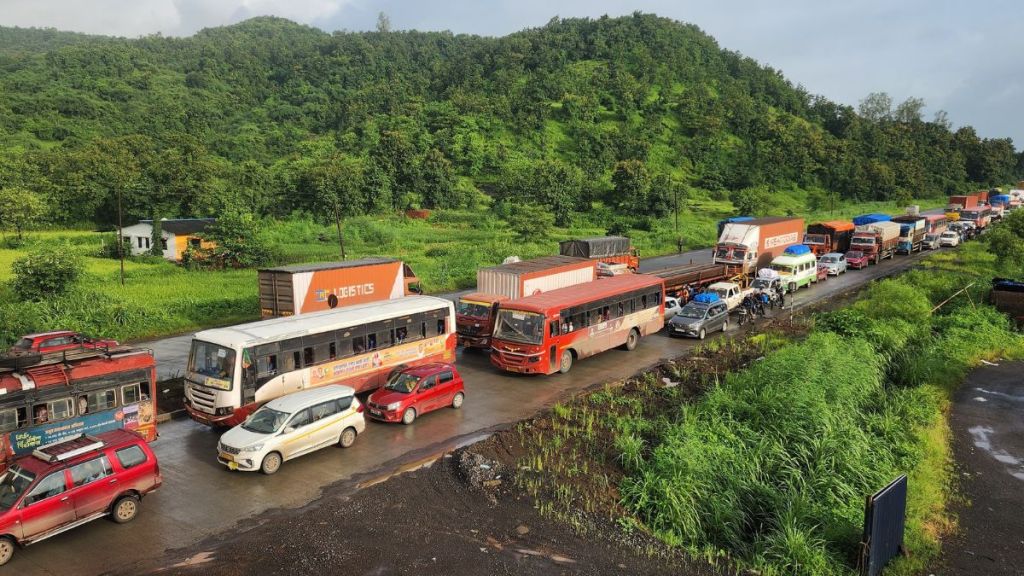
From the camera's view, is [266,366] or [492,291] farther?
[492,291]

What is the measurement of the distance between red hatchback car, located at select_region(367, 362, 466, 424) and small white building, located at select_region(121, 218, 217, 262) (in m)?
32.8

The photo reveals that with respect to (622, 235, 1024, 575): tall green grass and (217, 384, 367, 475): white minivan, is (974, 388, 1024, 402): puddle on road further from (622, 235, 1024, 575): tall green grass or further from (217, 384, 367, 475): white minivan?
(217, 384, 367, 475): white minivan

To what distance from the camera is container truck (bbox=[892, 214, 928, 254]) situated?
5041cm

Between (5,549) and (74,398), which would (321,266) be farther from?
(5,549)

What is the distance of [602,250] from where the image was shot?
37.3 m

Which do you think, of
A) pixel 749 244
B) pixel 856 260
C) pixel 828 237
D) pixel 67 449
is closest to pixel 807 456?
pixel 67 449

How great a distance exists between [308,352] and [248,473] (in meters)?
3.92

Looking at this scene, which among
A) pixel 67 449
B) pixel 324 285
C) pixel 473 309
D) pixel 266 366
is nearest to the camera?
pixel 67 449

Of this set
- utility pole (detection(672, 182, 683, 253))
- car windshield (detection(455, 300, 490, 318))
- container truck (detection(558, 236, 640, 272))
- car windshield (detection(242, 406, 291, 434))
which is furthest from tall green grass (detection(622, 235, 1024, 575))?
utility pole (detection(672, 182, 683, 253))

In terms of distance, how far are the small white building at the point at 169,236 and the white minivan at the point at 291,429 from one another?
3403 cm

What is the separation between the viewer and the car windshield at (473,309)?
80.3 ft

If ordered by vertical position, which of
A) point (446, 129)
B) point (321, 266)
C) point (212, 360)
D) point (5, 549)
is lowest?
point (5, 549)

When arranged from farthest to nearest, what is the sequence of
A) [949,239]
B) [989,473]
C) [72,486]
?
[949,239] → [989,473] → [72,486]

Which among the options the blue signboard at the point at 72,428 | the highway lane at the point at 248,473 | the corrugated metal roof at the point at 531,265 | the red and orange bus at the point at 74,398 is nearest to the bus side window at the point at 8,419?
the red and orange bus at the point at 74,398
